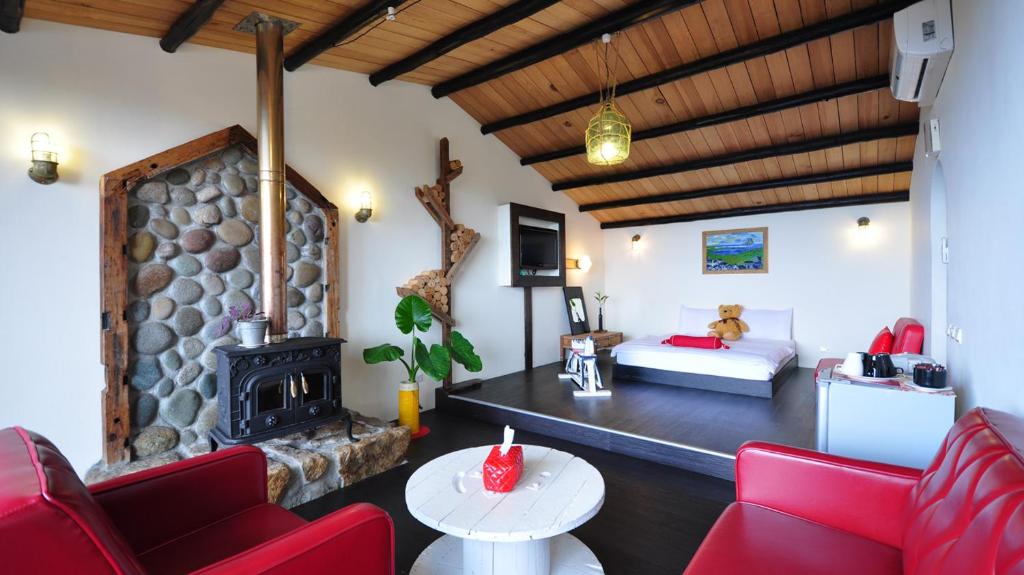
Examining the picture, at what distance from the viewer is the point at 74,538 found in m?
0.86

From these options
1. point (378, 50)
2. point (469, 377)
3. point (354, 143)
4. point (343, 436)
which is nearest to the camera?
point (343, 436)

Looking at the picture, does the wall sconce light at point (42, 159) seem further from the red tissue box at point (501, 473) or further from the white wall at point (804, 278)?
the white wall at point (804, 278)

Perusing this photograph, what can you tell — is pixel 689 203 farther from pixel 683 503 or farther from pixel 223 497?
pixel 223 497

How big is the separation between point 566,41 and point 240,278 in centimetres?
308

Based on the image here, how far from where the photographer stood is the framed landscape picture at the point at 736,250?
22.0 feet

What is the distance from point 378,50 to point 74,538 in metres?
3.88

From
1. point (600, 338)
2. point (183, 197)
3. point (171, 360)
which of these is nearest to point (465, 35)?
point (183, 197)

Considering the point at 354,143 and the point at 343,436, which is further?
the point at 354,143

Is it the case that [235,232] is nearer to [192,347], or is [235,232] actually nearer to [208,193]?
[208,193]

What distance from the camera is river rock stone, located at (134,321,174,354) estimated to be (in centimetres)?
301

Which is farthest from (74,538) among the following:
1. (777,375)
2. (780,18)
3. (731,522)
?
(777,375)

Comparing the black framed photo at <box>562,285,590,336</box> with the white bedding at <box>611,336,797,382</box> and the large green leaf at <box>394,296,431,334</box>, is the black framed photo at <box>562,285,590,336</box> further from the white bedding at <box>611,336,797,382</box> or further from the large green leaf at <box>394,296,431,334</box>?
the large green leaf at <box>394,296,431,334</box>

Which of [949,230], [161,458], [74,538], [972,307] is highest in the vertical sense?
[949,230]

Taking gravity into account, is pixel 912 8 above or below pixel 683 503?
above
